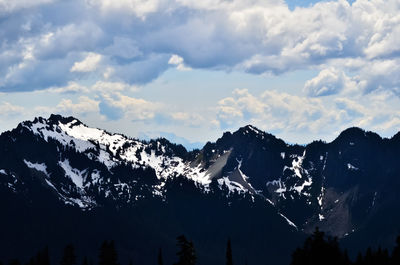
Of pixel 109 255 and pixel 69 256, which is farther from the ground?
pixel 69 256

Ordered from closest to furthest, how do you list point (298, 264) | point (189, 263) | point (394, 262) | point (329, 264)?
1. point (329, 264)
2. point (189, 263)
3. point (298, 264)
4. point (394, 262)

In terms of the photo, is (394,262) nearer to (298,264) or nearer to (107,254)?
(298,264)

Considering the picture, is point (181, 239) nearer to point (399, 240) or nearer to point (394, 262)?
point (399, 240)

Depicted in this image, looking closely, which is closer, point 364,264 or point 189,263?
point 189,263

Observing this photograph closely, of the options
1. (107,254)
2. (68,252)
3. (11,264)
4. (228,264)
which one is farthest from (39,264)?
(107,254)

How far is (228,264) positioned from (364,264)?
32.9 m

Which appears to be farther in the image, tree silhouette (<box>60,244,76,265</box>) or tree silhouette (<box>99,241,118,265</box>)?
tree silhouette (<box>60,244,76,265</box>)

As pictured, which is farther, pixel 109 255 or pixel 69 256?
pixel 69 256

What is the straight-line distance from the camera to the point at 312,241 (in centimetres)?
12194

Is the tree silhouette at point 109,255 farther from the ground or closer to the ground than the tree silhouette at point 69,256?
closer to the ground

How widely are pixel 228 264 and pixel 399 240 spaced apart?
43178 mm

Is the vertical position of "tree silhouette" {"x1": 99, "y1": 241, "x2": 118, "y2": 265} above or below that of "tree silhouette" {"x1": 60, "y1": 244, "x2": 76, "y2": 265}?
below

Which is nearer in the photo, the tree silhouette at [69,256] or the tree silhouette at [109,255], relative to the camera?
the tree silhouette at [109,255]

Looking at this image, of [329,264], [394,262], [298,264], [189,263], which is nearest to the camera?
[329,264]
